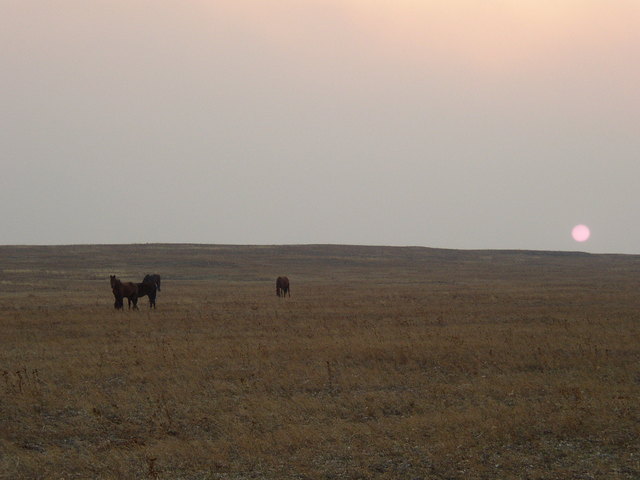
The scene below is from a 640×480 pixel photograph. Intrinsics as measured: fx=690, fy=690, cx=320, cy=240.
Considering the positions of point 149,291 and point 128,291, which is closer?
point 128,291

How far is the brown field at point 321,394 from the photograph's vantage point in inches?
347

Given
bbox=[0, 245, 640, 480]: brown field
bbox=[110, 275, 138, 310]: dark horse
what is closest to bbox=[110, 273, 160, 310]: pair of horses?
bbox=[110, 275, 138, 310]: dark horse

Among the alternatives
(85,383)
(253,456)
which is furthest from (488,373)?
(85,383)

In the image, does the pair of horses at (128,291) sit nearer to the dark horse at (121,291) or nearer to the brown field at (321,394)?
the dark horse at (121,291)

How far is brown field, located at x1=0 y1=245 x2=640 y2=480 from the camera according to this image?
8805mm

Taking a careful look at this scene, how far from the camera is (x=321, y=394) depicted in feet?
40.6

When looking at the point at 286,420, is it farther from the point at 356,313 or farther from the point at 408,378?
the point at 356,313

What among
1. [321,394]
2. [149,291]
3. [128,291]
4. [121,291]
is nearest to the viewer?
[321,394]

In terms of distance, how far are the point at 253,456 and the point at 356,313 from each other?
56.1 feet

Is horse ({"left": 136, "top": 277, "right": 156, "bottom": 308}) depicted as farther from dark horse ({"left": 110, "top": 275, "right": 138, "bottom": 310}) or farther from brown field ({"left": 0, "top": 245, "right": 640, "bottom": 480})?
brown field ({"left": 0, "top": 245, "right": 640, "bottom": 480})

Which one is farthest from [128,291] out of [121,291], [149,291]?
[149,291]

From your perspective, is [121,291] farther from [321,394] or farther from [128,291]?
[321,394]

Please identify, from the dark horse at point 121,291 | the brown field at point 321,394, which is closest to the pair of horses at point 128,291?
the dark horse at point 121,291

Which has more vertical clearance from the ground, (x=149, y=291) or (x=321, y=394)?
(x=149, y=291)
